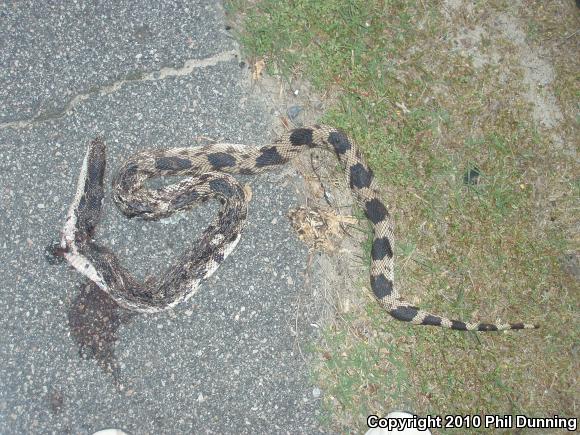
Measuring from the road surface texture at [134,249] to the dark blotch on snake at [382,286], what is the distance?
27.6 inches

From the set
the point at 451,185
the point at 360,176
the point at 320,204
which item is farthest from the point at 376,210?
the point at 451,185

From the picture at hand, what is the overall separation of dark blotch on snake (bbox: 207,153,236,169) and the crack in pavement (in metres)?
0.91

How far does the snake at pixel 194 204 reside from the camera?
464cm

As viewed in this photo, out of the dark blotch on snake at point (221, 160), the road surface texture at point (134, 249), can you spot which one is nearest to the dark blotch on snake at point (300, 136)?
the road surface texture at point (134, 249)

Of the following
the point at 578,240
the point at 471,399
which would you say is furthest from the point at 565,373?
the point at 578,240

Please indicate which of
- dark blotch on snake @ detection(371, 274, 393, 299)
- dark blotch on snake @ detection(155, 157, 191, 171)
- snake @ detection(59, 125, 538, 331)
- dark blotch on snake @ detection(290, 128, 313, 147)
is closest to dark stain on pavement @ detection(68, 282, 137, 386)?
snake @ detection(59, 125, 538, 331)

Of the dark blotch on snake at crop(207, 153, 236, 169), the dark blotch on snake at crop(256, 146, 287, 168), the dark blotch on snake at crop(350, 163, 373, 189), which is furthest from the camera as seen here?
the dark blotch on snake at crop(350, 163, 373, 189)

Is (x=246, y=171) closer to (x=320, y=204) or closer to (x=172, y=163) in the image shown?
(x=172, y=163)

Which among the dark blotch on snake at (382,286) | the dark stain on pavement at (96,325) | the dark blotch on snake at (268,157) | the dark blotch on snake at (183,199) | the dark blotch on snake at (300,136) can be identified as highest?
the dark blotch on snake at (300,136)

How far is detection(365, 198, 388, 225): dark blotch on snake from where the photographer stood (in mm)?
4918

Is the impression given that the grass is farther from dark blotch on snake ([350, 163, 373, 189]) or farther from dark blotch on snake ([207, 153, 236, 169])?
dark blotch on snake ([207, 153, 236, 169])

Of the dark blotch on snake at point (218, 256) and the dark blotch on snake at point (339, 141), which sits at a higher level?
the dark blotch on snake at point (339, 141)

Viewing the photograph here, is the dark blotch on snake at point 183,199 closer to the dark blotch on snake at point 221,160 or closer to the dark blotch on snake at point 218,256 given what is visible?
the dark blotch on snake at point 221,160

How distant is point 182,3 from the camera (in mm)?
5062
